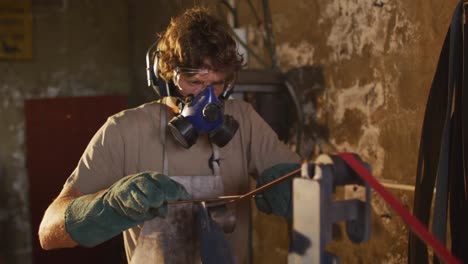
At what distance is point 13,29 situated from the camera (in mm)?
4758

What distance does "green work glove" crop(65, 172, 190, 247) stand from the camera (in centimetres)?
144

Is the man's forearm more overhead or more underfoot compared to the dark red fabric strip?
more underfoot

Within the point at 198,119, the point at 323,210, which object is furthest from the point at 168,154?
the point at 323,210

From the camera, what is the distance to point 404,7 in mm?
2053

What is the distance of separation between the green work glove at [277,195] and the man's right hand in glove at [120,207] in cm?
41

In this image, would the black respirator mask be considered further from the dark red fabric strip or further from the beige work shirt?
the dark red fabric strip

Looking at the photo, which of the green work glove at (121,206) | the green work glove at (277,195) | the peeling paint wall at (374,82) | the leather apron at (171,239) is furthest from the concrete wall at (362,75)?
the green work glove at (121,206)

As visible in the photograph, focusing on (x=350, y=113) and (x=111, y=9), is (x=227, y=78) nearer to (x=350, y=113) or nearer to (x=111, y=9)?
(x=350, y=113)

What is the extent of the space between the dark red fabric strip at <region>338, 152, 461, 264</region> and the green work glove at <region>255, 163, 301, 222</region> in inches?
30.5

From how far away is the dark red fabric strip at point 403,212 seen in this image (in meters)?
0.91

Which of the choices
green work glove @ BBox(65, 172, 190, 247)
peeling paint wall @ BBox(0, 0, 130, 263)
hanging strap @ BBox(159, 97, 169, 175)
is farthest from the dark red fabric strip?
peeling paint wall @ BBox(0, 0, 130, 263)

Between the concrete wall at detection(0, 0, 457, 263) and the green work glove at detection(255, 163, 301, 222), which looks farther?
the concrete wall at detection(0, 0, 457, 263)

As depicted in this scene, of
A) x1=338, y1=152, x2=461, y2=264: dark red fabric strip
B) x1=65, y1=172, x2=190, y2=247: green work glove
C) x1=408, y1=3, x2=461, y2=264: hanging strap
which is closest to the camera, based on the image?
x1=338, y1=152, x2=461, y2=264: dark red fabric strip

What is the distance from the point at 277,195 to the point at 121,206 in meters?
0.56
